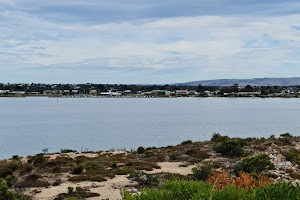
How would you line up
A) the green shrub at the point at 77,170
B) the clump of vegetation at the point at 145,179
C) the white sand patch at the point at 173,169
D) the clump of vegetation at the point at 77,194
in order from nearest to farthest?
1. the clump of vegetation at the point at 77,194
2. the clump of vegetation at the point at 145,179
3. the green shrub at the point at 77,170
4. the white sand patch at the point at 173,169

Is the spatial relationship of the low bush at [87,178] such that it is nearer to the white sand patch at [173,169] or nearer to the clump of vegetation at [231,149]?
the white sand patch at [173,169]

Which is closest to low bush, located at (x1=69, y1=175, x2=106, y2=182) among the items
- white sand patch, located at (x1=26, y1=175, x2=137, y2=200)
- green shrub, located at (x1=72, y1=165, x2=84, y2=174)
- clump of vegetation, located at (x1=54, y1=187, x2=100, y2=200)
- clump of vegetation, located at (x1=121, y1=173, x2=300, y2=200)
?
white sand patch, located at (x1=26, y1=175, x2=137, y2=200)

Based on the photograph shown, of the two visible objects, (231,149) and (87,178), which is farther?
(231,149)

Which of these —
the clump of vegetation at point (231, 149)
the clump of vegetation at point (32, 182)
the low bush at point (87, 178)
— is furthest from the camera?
the clump of vegetation at point (231, 149)

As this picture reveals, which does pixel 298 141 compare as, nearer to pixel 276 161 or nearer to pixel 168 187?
pixel 276 161

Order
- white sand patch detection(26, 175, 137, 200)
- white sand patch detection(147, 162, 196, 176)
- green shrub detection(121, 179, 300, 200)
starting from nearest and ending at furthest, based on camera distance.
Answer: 1. green shrub detection(121, 179, 300, 200)
2. white sand patch detection(26, 175, 137, 200)
3. white sand patch detection(147, 162, 196, 176)

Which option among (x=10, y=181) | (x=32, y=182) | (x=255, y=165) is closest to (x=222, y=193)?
(x=32, y=182)

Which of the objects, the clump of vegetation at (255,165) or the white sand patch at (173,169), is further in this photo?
the white sand patch at (173,169)

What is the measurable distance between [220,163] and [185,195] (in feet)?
50.9

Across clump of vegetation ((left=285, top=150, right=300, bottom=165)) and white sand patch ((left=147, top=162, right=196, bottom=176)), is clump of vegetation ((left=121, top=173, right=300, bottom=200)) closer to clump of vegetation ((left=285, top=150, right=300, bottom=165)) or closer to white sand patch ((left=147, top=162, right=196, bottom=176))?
white sand patch ((left=147, top=162, right=196, bottom=176))

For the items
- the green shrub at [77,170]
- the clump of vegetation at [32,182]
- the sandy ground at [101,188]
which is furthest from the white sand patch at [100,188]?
the green shrub at [77,170]

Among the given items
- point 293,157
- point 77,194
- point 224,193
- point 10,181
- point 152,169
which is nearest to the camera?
point 224,193

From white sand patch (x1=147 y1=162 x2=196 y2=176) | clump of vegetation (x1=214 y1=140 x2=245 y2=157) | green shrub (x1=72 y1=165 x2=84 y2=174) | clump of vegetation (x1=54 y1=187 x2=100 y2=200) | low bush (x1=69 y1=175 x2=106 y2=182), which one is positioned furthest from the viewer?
clump of vegetation (x1=214 y1=140 x2=245 y2=157)

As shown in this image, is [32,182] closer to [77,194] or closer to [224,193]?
[77,194]
